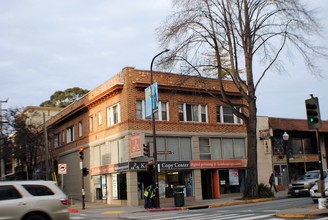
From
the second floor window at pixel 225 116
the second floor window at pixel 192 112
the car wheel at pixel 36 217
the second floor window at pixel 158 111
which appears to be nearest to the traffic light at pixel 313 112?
the car wheel at pixel 36 217

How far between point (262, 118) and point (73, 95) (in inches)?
1930

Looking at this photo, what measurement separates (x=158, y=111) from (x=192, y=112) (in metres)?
3.38

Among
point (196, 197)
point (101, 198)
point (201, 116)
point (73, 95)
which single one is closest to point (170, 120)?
point (201, 116)

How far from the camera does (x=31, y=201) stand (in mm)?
11359

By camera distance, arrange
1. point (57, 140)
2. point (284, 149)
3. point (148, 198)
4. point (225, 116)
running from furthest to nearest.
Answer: point (57, 140) < point (284, 149) < point (225, 116) < point (148, 198)

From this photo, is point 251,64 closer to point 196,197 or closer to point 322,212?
point 196,197

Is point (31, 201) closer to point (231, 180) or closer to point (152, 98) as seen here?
point (152, 98)

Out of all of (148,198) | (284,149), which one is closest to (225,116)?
(284,149)

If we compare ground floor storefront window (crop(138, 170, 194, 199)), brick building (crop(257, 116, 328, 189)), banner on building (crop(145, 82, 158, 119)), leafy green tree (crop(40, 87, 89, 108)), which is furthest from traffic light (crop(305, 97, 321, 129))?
leafy green tree (crop(40, 87, 89, 108))

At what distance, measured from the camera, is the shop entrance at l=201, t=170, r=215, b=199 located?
33.6 metres

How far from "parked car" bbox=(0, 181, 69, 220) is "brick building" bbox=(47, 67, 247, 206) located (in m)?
16.1

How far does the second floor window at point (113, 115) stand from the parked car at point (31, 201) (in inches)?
770

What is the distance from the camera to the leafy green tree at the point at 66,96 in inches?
3103

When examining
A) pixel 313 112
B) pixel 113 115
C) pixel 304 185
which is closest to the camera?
pixel 313 112
